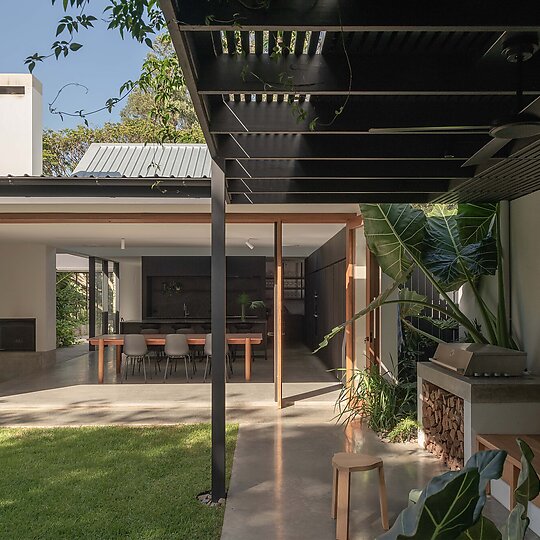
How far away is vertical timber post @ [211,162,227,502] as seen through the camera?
4.43 meters

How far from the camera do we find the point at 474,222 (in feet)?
20.3

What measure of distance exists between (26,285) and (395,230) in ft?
25.8

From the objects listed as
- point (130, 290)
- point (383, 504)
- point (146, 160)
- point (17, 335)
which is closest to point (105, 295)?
point (130, 290)

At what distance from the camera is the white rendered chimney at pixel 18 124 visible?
10414 mm

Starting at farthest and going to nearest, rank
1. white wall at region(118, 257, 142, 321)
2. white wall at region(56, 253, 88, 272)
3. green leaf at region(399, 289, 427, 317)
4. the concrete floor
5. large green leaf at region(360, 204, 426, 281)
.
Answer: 1. white wall at region(118, 257, 142, 321)
2. white wall at region(56, 253, 88, 272)
3. green leaf at region(399, 289, 427, 317)
4. large green leaf at region(360, 204, 426, 281)
5. the concrete floor

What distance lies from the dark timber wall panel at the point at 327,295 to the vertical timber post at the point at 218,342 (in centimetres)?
493

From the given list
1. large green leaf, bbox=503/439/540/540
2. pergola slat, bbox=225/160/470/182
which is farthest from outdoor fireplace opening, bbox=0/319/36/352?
large green leaf, bbox=503/439/540/540

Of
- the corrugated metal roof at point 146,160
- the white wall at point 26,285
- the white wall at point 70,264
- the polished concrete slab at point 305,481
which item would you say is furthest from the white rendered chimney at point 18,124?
the polished concrete slab at point 305,481

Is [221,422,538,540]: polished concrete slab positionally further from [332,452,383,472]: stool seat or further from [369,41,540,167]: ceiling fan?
[369,41,540,167]: ceiling fan

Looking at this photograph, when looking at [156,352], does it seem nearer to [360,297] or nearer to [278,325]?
[278,325]

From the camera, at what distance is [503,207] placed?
589cm

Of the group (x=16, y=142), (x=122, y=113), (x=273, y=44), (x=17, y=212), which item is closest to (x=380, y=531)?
(x=273, y=44)

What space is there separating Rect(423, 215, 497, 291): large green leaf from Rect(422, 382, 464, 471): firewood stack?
1103 millimetres

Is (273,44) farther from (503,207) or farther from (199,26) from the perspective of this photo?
(503,207)
